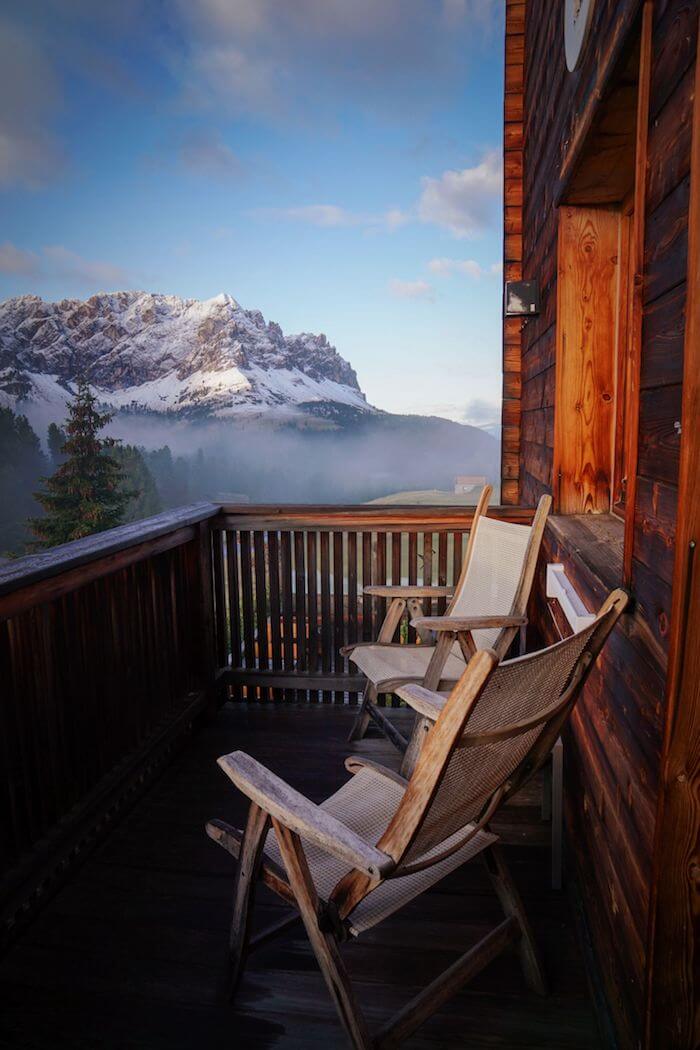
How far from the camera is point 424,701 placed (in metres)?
1.24

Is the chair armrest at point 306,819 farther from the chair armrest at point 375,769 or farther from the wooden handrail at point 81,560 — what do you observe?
the wooden handrail at point 81,560

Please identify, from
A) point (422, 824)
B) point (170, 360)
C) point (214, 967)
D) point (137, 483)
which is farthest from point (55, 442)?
point (422, 824)

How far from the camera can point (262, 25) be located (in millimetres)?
9414

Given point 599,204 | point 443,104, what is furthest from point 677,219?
point 443,104

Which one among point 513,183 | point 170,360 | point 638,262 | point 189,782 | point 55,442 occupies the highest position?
point 170,360

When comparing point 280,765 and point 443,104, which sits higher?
point 443,104

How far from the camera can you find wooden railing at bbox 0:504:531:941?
1780mm

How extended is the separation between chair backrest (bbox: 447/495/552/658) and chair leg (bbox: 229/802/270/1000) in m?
1.18

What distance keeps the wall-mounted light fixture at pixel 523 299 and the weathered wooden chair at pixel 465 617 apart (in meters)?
0.85

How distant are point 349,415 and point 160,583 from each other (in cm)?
1295

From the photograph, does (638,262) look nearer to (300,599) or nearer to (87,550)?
(87,550)

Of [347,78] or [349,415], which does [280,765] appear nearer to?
[347,78]

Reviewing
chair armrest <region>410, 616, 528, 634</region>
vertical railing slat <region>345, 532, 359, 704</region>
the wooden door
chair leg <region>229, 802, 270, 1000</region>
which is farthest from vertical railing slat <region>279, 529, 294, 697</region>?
chair leg <region>229, 802, 270, 1000</region>

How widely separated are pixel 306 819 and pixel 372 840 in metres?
0.31
